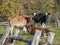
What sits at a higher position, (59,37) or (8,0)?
(8,0)

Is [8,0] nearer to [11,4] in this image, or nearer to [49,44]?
[11,4]

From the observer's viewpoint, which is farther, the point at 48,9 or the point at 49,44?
the point at 48,9

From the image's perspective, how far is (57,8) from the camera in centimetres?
3025

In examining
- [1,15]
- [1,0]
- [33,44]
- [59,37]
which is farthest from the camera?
[1,0]

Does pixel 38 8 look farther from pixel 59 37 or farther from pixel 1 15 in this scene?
pixel 59 37

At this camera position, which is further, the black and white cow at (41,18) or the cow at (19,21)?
the black and white cow at (41,18)

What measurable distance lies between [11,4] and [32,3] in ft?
12.5

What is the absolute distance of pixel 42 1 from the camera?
27.1 meters

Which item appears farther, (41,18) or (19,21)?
(41,18)

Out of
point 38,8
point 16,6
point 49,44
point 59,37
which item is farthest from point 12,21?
point 38,8

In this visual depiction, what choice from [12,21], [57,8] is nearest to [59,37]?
[12,21]

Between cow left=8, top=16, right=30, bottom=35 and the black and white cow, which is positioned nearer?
cow left=8, top=16, right=30, bottom=35

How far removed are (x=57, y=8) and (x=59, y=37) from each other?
17.7 metres

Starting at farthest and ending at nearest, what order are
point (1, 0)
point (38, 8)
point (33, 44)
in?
1. point (38, 8)
2. point (1, 0)
3. point (33, 44)
